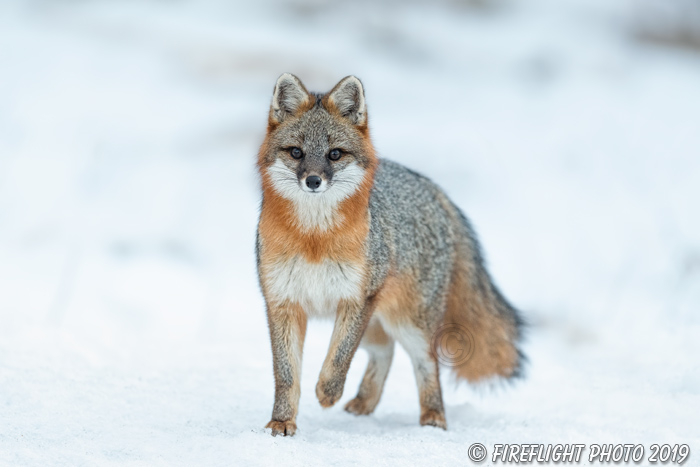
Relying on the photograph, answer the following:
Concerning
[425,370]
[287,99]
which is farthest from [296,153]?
[425,370]

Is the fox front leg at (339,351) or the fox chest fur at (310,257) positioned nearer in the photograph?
the fox chest fur at (310,257)

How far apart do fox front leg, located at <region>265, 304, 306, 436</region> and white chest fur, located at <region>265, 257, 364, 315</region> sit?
4.0 inches

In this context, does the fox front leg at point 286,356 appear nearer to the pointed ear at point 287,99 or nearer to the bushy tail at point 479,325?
the pointed ear at point 287,99

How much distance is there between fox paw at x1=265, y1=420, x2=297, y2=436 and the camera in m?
4.52

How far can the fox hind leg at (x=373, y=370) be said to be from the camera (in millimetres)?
5754

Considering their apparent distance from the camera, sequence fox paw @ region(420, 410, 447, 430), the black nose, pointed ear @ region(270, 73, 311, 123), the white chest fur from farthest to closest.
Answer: fox paw @ region(420, 410, 447, 430)
pointed ear @ region(270, 73, 311, 123)
the white chest fur
the black nose

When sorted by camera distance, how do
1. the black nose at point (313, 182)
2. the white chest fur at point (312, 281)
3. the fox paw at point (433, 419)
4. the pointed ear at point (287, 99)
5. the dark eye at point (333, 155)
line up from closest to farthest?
the black nose at point (313, 182), the white chest fur at point (312, 281), the dark eye at point (333, 155), the pointed ear at point (287, 99), the fox paw at point (433, 419)

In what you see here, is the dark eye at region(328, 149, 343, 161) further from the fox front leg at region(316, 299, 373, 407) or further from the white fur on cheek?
the fox front leg at region(316, 299, 373, 407)

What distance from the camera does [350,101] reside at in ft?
16.2

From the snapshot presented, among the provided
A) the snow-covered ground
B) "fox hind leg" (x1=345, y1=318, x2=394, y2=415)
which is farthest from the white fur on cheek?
"fox hind leg" (x1=345, y1=318, x2=394, y2=415)

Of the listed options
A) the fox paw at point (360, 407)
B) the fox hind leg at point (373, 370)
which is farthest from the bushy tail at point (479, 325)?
the fox paw at point (360, 407)

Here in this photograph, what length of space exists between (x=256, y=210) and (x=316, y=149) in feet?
21.8

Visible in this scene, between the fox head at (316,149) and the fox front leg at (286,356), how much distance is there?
0.55 m

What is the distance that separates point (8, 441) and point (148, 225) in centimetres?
747
